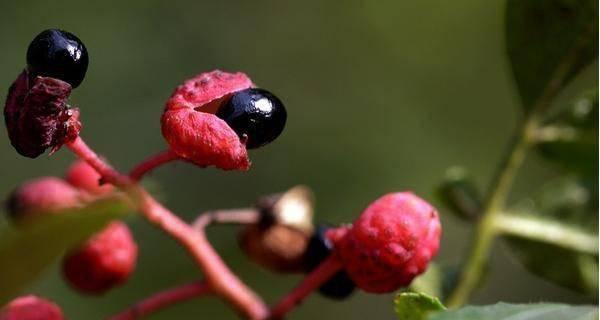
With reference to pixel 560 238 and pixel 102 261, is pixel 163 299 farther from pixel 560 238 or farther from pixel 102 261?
pixel 560 238

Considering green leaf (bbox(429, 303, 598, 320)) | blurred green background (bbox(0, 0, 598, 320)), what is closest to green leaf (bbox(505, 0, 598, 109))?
green leaf (bbox(429, 303, 598, 320))

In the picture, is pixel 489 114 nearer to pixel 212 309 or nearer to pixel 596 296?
pixel 212 309

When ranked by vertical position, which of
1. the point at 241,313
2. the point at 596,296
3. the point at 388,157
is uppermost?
the point at 241,313

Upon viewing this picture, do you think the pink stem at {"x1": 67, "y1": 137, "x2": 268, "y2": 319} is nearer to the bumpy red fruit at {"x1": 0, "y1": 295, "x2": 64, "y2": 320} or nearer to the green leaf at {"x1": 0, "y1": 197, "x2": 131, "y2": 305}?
the bumpy red fruit at {"x1": 0, "y1": 295, "x2": 64, "y2": 320}

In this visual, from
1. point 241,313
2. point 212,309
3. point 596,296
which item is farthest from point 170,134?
point 212,309

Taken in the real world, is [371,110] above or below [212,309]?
above

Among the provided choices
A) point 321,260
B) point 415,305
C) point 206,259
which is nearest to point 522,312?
point 415,305
